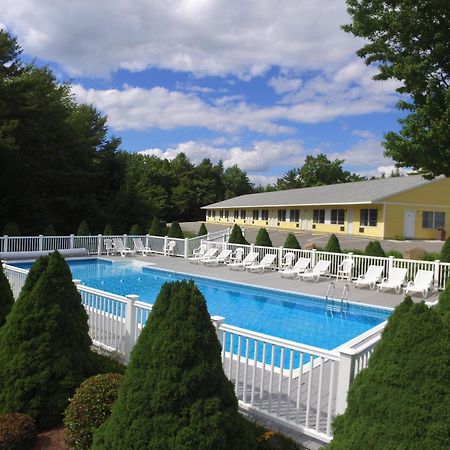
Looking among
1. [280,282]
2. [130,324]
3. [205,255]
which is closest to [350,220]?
[205,255]

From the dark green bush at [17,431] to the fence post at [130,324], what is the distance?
1.99 metres

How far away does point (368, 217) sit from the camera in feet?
99.8

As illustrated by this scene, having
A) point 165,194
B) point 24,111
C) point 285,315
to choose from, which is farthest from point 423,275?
point 165,194

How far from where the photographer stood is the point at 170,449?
9.42 ft

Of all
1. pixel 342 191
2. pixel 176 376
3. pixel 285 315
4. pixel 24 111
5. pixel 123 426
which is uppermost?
pixel 24 111

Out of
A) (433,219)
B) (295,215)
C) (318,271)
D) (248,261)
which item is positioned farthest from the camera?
(295,215)

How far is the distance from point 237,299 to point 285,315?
2283 mm

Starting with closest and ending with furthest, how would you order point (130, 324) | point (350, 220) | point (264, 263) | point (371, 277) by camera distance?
1. point (130, 324)
2. point (371, 277)
3. point (264, 263)
4. point (350, 220)

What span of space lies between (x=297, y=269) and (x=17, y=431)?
12114 mm

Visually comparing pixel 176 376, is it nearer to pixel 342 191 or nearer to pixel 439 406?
pixel 439 406

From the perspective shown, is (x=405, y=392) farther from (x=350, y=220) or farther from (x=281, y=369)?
(x=350, y=220)

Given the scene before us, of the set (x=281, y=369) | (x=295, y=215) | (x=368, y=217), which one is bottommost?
(x=281, y=369)

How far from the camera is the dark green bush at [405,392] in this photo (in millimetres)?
2338

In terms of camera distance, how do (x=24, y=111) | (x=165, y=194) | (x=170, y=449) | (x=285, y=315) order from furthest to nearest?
1. (x=165, y=194)
2. (x=24, y=111)
3. (x=285, y=315)
4. (x=170, y=449)
